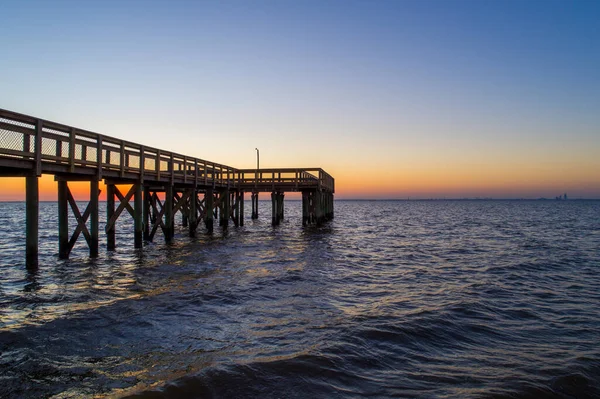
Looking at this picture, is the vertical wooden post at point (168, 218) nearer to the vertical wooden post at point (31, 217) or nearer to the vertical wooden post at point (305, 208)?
the vertical wooden post at point (31, 217)

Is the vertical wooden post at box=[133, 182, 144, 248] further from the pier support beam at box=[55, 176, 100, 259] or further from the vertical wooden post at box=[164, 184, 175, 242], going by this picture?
the vertical wooden post at box=[164, 184, 175, 242]

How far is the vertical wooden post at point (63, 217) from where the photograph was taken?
45.1ft

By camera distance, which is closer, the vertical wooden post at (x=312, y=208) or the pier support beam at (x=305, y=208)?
the pier support beam at (x=305, y=208)

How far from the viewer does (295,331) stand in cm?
710

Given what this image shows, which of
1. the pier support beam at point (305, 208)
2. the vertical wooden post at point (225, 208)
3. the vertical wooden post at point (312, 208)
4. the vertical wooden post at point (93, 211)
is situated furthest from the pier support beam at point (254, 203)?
the vertical wooden post at point (93, 211)

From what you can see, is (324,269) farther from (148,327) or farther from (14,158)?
(14,158)

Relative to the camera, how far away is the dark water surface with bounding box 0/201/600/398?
505cm

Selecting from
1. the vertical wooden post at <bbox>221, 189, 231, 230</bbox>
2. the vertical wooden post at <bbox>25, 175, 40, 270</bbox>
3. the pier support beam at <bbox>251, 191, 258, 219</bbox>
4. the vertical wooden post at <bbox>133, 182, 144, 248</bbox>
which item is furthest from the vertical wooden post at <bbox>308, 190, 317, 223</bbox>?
the vertical wooden post at <bbox>25, 175, 40, 270</bbox>

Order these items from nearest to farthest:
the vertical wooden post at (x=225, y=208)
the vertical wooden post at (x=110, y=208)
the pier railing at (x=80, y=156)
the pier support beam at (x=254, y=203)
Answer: the pier railing at (x=80, y=156)
the vertical wooden post at (x=110, y=208)
the vertical wooden post at (x=225, y=208)
the pier support beam at (x=254, y=203)

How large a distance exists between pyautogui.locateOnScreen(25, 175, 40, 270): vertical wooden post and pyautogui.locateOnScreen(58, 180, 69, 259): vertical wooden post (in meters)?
1.55

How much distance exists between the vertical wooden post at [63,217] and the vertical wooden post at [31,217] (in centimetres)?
155

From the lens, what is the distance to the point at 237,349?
6.14 m

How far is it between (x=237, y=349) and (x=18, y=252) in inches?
639

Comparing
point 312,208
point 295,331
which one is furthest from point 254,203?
point 295,331
